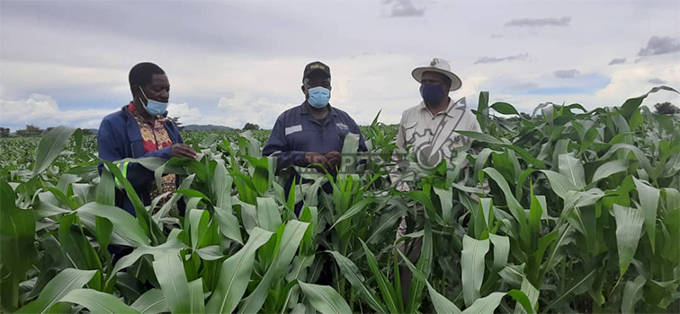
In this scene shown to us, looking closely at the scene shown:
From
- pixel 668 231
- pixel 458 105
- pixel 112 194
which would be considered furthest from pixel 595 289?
pixel 112 194

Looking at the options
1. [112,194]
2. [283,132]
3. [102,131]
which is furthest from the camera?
[283,132]

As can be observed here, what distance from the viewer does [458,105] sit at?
8.73 ft

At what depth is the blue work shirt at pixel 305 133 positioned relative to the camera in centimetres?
257

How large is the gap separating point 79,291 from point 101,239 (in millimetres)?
388

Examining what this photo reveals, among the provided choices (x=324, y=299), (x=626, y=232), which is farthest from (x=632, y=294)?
(x=324, y=299)

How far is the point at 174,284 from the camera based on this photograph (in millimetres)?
1021

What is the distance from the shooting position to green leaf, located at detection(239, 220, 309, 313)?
1139mm

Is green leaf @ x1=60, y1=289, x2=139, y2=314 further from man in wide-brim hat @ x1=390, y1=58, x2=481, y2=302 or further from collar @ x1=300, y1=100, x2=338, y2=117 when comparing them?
collar @ x1=300, y1=100, x2=338, y2=117

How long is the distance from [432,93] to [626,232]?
4.98 ft

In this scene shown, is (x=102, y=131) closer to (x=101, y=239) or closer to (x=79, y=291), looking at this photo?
(x=101, y=239)

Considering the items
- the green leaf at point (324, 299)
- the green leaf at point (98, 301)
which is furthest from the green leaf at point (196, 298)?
the green leaf at point (324, 299)

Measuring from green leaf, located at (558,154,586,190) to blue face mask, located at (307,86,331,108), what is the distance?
54.2 inches

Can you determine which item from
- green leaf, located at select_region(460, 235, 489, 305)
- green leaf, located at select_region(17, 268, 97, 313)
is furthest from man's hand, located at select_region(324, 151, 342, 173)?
green leaf, located at select_region(17, 268, 97, 313)

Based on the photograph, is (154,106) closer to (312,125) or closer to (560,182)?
(312,125)
